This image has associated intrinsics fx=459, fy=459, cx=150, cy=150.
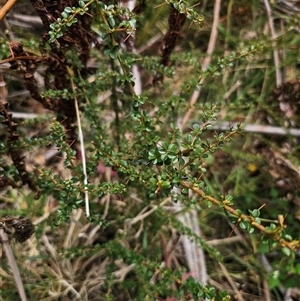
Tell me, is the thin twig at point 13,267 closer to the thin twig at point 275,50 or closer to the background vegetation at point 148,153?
the background vegetation at point 148,153

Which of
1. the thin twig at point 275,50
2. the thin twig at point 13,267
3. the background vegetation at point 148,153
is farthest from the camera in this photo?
the thin twig at point 275,50

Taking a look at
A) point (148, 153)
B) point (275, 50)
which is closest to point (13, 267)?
point (148, 153)

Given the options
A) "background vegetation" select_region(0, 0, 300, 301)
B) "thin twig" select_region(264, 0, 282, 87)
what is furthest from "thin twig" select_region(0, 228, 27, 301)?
"thin twig" select_region(264, 0, 282, 87)

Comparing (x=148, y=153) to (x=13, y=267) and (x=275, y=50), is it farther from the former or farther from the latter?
(x=275, y=50)

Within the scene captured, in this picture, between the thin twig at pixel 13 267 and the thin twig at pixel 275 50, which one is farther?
the thin twig at pixel 275 50

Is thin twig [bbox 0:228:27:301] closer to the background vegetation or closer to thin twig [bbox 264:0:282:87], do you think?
the background vegetation

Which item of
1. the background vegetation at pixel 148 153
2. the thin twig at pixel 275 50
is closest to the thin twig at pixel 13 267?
the background vegetation at pixel 148 153

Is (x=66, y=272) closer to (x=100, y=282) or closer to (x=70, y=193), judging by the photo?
(x=100, y=282)

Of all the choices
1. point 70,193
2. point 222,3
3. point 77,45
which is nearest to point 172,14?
point 77,45

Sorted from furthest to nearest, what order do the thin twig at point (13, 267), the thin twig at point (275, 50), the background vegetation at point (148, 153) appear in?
the thin twig at point (275, 50) < the thin twig at point (13, 267) < the background vegetation at point (148, 153)
